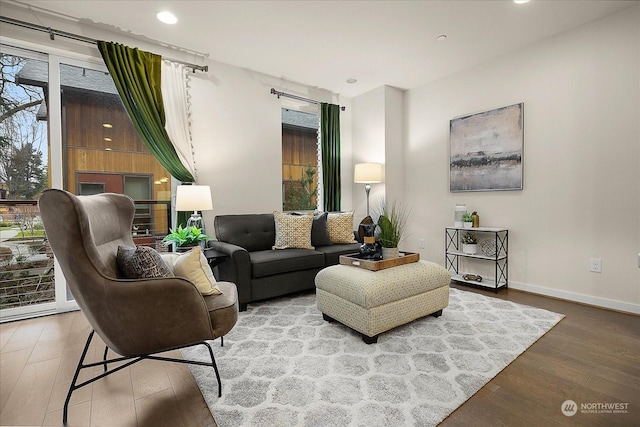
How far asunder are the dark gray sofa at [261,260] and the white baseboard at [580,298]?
6.22 feet

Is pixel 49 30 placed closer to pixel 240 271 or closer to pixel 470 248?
pixel 240 271

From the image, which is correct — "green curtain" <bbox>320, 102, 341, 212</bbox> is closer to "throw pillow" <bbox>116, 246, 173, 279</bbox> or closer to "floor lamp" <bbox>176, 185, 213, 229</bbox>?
"floor lamp" <bbox>176, 185, 213, 229</bbox>

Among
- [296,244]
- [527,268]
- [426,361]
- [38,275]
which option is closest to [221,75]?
[296,244]

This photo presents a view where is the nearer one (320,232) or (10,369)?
(10,369)

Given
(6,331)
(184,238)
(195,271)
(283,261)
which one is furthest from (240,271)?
(6,331)

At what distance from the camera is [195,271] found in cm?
184

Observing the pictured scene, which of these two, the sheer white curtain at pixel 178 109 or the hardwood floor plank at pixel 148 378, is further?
the sheer white curtain at pixel 178 109

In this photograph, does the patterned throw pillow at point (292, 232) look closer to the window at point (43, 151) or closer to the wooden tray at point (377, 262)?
the wooden tray at point (377, 262)

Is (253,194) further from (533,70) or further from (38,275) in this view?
(533,70)

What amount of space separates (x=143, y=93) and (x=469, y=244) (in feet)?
12.8

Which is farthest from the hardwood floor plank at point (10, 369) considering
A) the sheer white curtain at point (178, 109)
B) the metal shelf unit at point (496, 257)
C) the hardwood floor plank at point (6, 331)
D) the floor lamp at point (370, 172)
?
the metal shelf unit at point (496, 257)

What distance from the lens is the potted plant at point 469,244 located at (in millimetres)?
3641

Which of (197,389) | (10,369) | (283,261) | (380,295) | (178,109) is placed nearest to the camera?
(197,389)

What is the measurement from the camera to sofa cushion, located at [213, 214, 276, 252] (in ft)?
11.1
